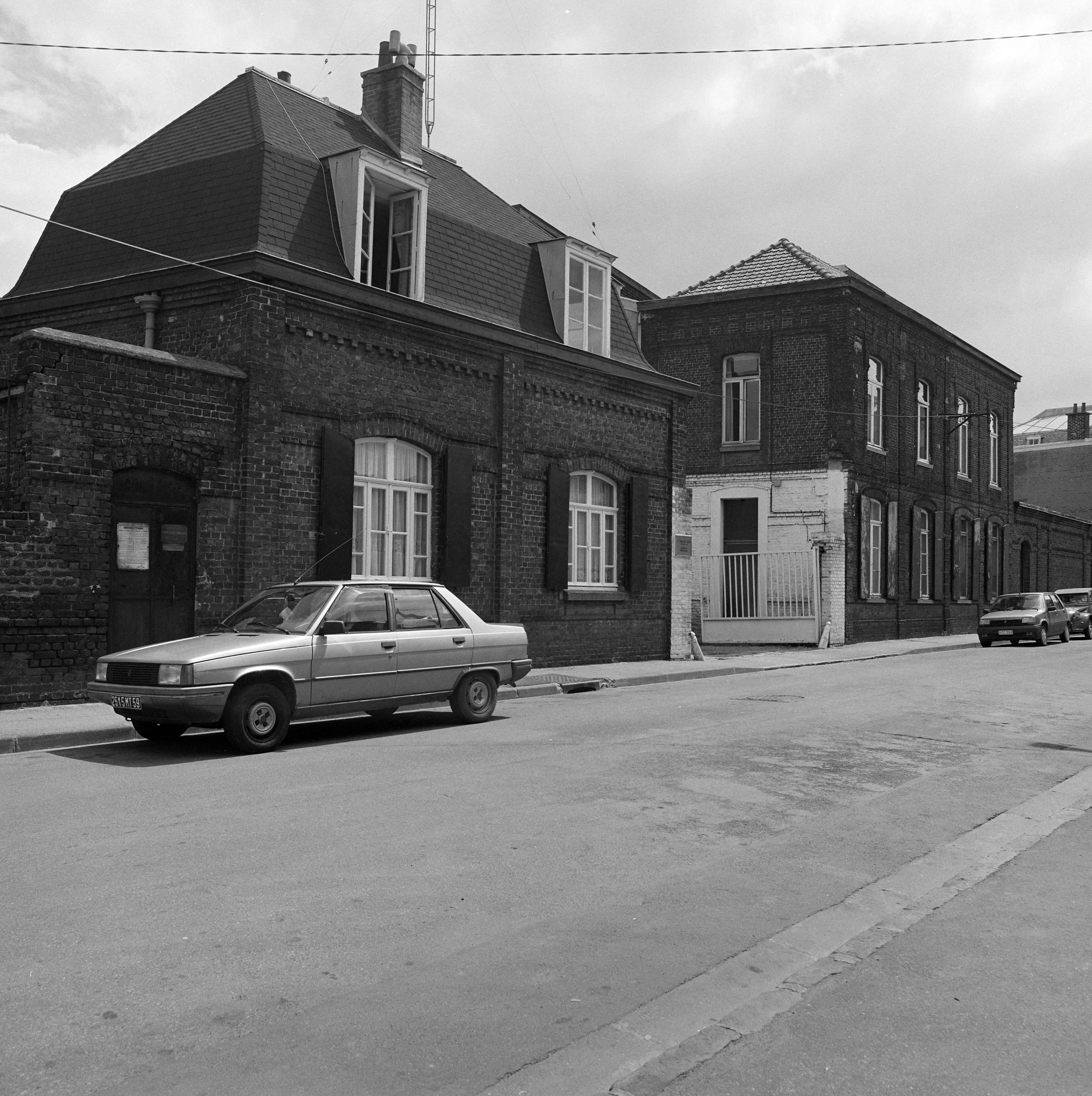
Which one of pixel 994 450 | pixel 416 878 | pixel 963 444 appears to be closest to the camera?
pixel 416 878

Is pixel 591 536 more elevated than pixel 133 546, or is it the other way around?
pixel 591 536

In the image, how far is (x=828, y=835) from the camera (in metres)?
7.13

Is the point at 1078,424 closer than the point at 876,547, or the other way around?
the point at 876,547

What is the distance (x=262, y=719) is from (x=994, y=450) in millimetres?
35209

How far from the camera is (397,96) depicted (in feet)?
67.9

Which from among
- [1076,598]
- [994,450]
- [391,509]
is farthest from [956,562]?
[391,509]

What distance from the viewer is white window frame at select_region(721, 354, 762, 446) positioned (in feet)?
102

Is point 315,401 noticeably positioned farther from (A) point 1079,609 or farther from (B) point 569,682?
(A) point 1079,609

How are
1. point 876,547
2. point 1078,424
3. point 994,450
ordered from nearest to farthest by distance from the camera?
point 876,547 → point 994,450 → point 1078,424

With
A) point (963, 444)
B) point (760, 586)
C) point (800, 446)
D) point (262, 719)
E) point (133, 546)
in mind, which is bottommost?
point (262, 719)

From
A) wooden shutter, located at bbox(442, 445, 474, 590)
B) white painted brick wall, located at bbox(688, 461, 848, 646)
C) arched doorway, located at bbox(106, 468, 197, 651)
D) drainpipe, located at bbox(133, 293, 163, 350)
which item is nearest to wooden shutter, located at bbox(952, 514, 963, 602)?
white painted brick wall, located at bbox(688, 461, 848, 646)

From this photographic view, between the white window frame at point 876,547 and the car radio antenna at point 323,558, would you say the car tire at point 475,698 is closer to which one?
the car radio antenna at point 323,558

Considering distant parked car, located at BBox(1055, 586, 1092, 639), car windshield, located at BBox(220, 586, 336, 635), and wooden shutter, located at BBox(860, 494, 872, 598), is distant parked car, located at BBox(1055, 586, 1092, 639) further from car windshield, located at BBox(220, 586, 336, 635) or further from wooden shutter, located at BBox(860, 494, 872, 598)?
car windshield, located at BBox(220, 586, 336, 635)

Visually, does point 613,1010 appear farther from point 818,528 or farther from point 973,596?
point 973,596
